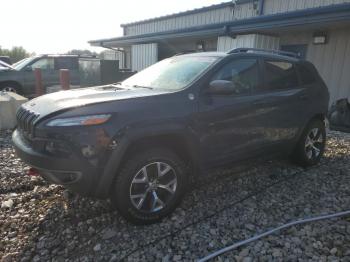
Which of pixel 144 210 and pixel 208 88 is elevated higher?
pixel 208 88

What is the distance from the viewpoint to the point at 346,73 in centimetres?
859

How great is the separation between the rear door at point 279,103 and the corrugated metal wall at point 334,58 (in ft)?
17.4

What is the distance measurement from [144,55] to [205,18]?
3.56m

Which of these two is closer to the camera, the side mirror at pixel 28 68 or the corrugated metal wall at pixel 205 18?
the side mirror at pixel 28 68

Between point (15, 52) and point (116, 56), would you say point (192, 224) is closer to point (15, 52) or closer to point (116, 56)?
point (116, 56)

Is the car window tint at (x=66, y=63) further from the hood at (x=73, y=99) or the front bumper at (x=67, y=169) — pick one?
the front bumper at (x=67, y=169)

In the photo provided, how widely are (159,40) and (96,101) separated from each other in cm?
1165

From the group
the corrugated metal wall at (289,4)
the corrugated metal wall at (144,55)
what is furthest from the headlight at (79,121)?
the corrugated metal wall at (144,55)

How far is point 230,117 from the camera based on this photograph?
3.38 meters

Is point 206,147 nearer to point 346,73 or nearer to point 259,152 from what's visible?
point 259,152

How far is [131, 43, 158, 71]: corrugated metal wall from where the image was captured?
14289mm

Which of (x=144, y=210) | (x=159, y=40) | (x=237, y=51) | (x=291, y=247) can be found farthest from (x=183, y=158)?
(x=159, y=40)

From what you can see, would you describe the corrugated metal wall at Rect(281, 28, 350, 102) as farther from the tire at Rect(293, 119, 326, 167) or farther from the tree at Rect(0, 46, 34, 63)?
the tree at Rect(0, 46, 34, 63)

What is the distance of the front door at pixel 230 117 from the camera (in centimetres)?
319
